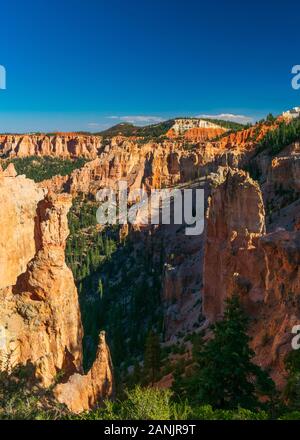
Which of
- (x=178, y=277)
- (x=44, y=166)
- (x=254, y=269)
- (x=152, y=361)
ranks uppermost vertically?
(x=44, y=166)

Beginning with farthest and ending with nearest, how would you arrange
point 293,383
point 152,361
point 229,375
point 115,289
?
1. point 115,289
2. point 152,361
3. point 293,383
4. point 229,375

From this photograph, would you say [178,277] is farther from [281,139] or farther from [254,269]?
[281,139]

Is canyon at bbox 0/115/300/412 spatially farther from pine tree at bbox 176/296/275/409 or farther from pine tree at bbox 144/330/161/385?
pine tree at bbox 176/296/275/409

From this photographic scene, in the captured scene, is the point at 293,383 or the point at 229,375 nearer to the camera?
the point at 229,375

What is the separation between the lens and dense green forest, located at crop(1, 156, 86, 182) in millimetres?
168125

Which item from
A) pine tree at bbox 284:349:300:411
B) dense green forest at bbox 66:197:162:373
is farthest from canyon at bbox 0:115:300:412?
dense green forest at bbox 66:197:162:373

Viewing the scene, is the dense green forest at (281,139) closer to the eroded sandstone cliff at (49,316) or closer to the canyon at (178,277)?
the canyon at (178,277)

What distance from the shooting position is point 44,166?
184 metres

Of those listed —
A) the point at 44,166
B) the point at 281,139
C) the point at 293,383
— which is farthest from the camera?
the point at 44,166

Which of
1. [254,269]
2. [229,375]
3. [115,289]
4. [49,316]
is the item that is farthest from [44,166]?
[229,375]

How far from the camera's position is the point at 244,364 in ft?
42.7

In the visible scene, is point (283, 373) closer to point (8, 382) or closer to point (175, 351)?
point (8, 382)
